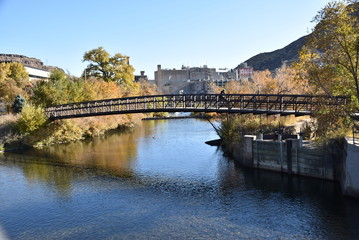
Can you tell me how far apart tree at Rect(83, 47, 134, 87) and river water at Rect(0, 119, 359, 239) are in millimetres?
39263

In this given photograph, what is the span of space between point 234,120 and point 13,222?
27654mm

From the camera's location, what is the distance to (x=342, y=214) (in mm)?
19844

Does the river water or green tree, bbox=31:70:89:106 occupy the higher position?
green tree, bbox=31:70:89:106

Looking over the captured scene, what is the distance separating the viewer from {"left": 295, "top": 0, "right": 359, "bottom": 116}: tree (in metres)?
21.4

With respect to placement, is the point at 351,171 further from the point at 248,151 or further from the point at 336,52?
the point at 248,151

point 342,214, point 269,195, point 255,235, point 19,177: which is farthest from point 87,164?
point 342,214

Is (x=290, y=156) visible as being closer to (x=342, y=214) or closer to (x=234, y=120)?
(x=342, y=214)

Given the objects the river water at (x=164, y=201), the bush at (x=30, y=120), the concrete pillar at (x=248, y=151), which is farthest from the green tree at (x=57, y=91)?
the concrete pillar at (x=248, y=151)

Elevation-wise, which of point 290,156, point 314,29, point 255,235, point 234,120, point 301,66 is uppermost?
point 314,29

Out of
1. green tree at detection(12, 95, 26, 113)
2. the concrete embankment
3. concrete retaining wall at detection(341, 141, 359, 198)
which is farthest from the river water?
green tree at detection(12, 95, 26, 113)

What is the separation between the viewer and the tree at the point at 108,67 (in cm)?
7231

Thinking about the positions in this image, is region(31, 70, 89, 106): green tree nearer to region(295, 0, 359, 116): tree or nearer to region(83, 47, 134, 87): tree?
region(83, 47, 134, 87): tree

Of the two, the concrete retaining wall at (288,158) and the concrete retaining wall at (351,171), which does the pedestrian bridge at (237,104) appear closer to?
the concrete retaining wall at (288,158)

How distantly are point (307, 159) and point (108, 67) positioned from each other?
180ft
